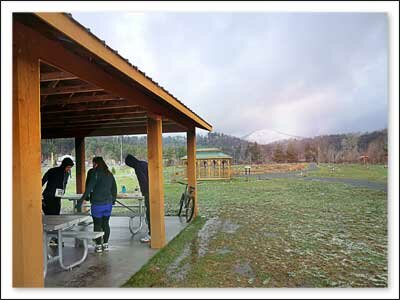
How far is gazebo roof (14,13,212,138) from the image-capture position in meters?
1.82

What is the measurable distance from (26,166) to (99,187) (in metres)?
2.19

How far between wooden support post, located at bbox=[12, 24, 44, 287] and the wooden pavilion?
46.1ft

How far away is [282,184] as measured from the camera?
12.0 metres

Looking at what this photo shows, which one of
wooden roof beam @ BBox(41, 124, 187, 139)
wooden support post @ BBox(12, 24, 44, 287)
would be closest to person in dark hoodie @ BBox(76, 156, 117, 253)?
wooden support post @ BBox(12, 24, 44, 287)

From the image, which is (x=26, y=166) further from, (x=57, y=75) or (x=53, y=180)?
(x=53, y=180)

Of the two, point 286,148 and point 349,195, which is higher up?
point 286,148

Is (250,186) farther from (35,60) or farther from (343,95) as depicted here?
(35,60)

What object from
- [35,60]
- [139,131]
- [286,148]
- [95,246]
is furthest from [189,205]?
[35,60]

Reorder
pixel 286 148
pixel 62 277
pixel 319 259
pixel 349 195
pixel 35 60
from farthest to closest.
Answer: pixel 286 148, pixel 349 195, pixel 319 259, pixel 62 277, pixel 35 60

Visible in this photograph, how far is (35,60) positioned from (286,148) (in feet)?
29.8

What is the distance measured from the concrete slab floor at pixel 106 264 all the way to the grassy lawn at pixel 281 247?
0.16 metres

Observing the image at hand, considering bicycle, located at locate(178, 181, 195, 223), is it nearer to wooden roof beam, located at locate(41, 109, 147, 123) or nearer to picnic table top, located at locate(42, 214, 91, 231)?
wooden roof beam, located at locate(41, 109, 147, 123)

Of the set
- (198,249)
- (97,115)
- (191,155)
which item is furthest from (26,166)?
(191,155)

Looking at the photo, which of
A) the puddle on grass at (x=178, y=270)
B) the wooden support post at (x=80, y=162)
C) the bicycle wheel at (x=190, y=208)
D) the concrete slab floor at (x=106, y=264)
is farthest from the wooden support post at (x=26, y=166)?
the wooden support post at (x=80, y=162)
